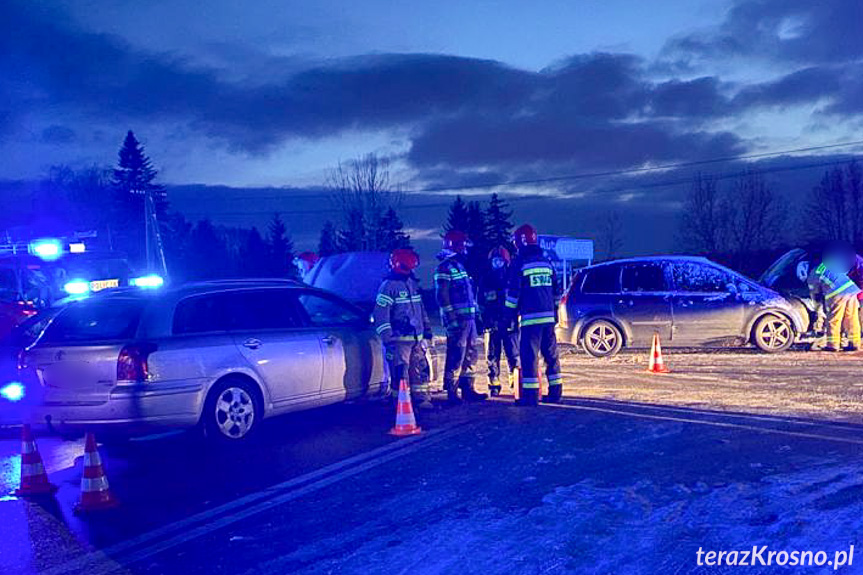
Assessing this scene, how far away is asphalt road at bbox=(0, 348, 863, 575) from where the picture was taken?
4.49 m

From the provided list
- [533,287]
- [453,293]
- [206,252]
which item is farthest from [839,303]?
[206,252]

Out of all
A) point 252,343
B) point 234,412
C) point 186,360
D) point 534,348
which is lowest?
point 234,412

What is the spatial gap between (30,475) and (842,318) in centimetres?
1198

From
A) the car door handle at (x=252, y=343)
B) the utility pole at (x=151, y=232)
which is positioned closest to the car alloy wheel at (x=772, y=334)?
the car door handle at (x=252, y=343)

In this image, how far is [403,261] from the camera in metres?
8.51

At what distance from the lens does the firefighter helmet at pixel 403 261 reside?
8516 millimetres

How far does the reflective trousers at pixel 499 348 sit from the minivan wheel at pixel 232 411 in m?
3.14

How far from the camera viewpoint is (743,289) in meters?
13.1

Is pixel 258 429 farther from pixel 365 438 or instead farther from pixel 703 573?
pixel 703 573

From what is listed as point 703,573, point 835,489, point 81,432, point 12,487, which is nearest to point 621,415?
point 835,489

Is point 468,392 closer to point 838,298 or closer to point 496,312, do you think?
point 496,312

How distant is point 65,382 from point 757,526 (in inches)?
228

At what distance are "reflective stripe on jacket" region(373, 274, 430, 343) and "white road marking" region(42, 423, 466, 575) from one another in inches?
48.9

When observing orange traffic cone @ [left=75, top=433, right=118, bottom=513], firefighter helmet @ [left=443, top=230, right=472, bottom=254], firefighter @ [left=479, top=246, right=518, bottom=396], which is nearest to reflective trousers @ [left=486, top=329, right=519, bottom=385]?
firefighter @ [left=479, top=246, right=518, bottom=396]
